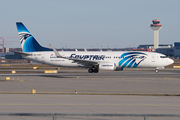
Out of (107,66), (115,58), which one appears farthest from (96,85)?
(115,58)

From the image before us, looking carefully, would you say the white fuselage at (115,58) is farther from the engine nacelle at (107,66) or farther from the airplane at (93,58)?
the engine nacelle at (107,66)

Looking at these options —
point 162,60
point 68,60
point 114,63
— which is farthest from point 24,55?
point 162,60

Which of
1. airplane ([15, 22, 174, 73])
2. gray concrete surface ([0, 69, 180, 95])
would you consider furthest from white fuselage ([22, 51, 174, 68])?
gray concrete surface ([0, 69, 180, 95])

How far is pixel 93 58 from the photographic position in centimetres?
5047

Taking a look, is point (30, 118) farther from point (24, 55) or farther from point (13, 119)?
point (24, 55)

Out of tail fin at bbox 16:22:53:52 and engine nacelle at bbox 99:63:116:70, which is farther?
tail fin at bbox 16:22:53:52

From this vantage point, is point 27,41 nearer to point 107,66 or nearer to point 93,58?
point 93,58

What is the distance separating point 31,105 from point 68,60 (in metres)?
35.5

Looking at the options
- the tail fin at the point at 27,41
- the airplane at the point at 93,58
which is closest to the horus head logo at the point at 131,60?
the airplane at the point at 93,58

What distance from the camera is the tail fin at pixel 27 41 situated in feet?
172

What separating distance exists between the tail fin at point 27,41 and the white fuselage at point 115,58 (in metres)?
1.44

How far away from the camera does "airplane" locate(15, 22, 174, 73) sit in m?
49.4

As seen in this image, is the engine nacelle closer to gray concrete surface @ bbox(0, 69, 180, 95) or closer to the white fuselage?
the white fuselage

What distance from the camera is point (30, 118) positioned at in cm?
1161
